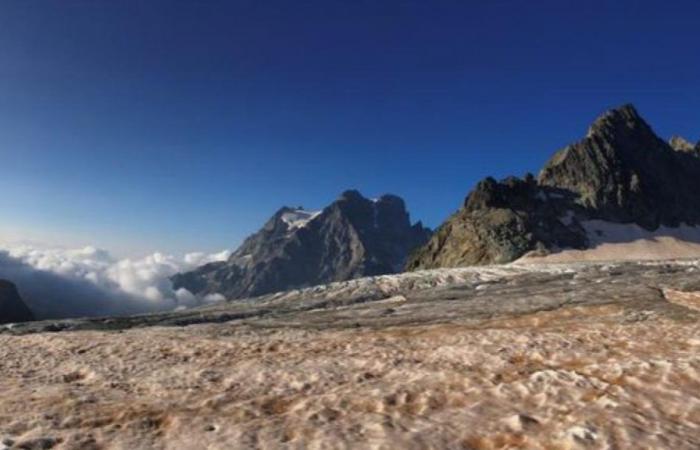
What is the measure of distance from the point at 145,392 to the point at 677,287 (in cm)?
4262

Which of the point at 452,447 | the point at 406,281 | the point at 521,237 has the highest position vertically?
the point at 521,237

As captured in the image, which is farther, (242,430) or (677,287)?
(677,287)

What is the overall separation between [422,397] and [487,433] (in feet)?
12.2

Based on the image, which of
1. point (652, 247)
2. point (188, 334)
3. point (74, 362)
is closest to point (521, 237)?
point (652, 247)

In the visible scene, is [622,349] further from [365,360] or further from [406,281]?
[406,281]

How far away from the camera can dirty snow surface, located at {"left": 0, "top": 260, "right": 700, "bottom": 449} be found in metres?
16.2

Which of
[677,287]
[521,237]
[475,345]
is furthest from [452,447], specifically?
[521,237]

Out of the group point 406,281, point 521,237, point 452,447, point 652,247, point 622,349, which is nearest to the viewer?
point 452,447

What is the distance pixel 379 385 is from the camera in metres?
21.5

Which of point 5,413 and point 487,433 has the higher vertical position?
point 5,413

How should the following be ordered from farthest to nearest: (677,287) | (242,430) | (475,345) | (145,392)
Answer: (677,287), (475,345), (145,392), (242,430)

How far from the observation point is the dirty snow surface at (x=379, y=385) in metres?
16.2

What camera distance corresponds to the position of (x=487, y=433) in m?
16.1

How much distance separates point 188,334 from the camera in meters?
39.4
